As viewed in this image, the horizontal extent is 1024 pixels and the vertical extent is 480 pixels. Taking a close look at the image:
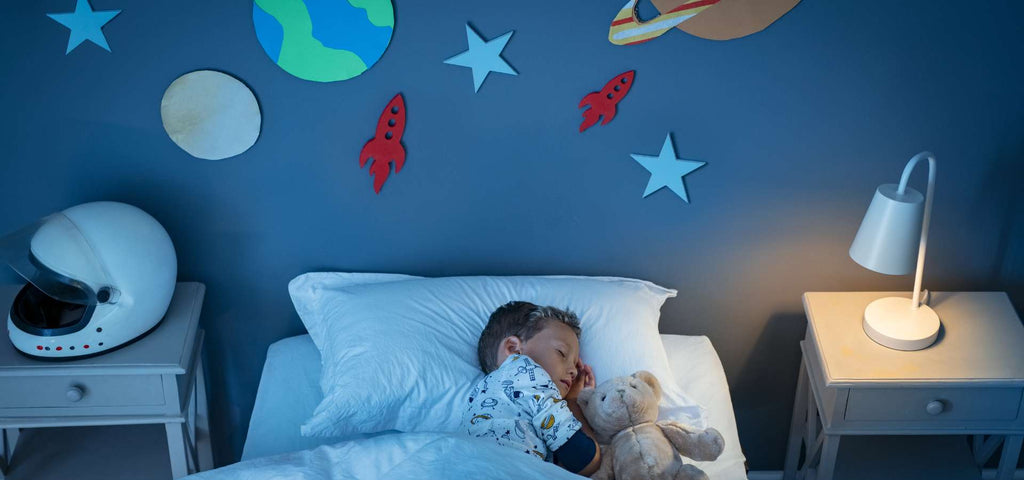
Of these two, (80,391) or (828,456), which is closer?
(80,391)

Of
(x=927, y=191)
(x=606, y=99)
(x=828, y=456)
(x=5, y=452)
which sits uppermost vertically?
(x=606, y=99)

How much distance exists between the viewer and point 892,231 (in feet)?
5.60

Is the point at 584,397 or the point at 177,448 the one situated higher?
the point at 584,397

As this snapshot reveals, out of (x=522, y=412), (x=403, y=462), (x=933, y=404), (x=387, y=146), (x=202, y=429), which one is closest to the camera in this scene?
(x=403, y=462)

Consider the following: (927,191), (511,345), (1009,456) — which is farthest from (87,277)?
(1009,456)

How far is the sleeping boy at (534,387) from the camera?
1.58 metres

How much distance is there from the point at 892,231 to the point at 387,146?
42.3 inches

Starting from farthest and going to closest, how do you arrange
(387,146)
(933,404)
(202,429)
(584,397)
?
(202,429) → (387,146) → (933,404) → (584,397)

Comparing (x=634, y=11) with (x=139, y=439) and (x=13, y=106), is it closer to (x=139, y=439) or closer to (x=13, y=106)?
(x=13, y=106)

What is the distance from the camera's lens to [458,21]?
1.83m

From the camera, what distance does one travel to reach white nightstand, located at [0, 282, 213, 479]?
5.66 feet

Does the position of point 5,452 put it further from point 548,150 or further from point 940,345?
point 940,345

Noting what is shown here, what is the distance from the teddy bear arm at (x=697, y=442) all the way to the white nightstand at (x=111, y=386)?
99 cm

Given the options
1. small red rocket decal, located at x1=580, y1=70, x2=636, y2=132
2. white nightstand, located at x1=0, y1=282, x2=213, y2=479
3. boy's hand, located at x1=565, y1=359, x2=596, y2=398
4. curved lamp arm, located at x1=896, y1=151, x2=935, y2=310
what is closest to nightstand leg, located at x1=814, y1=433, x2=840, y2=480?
curved lamp arm, located at x1=896, y1=151, x2=935, y2=310
